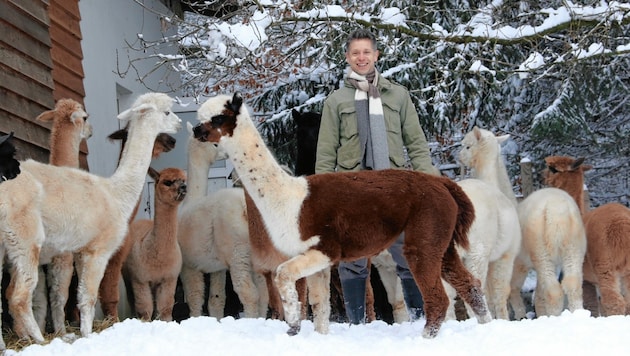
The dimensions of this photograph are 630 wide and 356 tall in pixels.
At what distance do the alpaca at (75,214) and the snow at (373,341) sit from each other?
0.57 meters

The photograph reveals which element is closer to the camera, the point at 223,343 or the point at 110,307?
the point at 223,343

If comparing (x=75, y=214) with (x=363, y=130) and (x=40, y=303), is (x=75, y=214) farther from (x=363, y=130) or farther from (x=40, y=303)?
(x=363, y=130)

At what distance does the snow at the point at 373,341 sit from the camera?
463 centimetres

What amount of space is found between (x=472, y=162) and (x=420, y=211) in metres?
4.25

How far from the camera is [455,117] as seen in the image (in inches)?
498

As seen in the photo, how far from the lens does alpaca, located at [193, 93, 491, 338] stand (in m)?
5.21

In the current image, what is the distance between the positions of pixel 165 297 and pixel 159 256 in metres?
0.44

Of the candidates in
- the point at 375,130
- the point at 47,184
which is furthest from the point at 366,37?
the point at 47,184

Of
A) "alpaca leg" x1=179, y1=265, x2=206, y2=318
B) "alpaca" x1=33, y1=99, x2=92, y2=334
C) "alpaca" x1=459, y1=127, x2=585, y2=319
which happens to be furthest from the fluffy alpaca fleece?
"alpaca" x1=33, y1=99, x2=92, y2=334

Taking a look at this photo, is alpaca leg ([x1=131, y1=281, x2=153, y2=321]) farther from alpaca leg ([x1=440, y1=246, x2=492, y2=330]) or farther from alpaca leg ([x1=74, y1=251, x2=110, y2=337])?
alpaca leg ([x1=440, y1=246, x2=492, y2=330])

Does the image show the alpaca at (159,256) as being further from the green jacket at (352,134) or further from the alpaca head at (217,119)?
the alpaca head at (217,119)

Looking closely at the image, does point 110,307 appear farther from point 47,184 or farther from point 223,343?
point 223,343

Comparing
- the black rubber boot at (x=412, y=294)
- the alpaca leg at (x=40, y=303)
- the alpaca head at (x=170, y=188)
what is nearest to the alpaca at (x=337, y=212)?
the black rubber boot at (x=412, y=294)

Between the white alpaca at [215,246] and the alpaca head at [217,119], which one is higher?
the alpaca head at [217,119]
